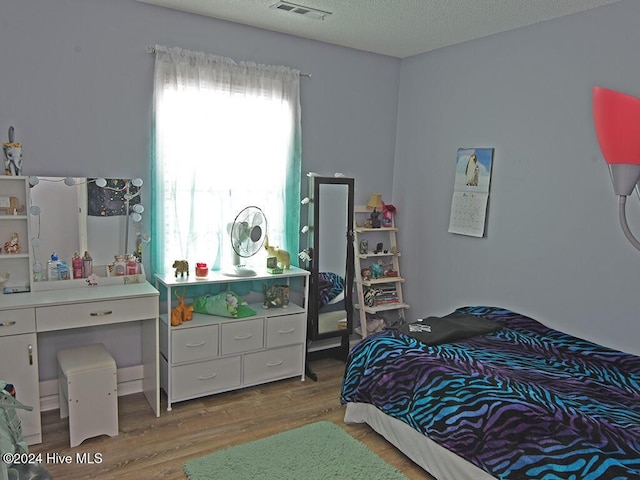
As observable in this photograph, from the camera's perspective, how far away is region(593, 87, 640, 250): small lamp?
0.67m

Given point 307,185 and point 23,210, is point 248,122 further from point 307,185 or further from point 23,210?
point 23,210

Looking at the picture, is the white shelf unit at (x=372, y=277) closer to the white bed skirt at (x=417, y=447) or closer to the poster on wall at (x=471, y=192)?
the poster on wall at (x=471, y=192)

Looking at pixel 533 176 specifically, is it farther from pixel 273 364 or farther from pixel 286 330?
pixel 273 364

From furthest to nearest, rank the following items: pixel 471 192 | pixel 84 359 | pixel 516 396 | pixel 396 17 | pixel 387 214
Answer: pixel 387 214 → pixel 471 192 → pixel 396 17 → pixel 84 359 → pixel 516 396

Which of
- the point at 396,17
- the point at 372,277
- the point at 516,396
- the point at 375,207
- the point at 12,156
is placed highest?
the point at 396,17

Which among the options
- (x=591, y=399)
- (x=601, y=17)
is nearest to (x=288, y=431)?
(x=591, y=399)

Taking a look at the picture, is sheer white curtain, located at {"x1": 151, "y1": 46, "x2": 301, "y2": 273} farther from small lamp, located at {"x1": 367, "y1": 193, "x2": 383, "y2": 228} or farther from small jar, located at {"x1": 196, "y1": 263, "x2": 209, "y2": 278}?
small lamp, located at {"x1": 367, "y1": 193, "x2": 383, "y2": 228}

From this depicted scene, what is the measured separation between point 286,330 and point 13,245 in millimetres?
1808

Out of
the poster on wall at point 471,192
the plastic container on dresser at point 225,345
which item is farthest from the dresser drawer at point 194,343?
the poster on wall at point 471,192

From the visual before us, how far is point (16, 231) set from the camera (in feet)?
9.48

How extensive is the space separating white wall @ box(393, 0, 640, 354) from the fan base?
4.99 feet

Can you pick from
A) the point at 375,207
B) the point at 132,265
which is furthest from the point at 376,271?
the point at 132,265

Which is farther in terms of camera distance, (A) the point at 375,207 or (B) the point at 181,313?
(A) the point at 375,207

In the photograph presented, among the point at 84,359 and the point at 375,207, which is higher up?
the point at 375,207
